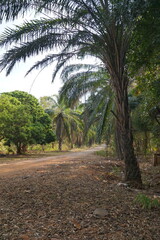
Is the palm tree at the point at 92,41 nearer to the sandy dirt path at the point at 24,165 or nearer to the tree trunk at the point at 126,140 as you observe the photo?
the tree trunk at the point at 126,140

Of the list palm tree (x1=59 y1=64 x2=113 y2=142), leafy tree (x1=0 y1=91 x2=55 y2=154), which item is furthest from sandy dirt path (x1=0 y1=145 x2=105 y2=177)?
leafy tree (x1=0 y1=91 x2=55 y2=154)

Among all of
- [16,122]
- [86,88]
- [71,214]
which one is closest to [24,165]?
[86,88]

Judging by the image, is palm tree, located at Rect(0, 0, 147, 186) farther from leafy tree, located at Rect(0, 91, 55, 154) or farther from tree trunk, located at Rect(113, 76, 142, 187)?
leafy tree, located at Rect(0, 91, 55, 154)

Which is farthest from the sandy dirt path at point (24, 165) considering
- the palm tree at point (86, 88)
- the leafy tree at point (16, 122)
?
the leafy tree at point (16, 122)

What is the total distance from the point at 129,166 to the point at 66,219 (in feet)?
10.8

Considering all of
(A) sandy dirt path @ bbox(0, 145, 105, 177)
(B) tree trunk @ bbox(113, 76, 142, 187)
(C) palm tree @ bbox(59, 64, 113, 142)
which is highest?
(C) palm tree @ bbox(59, 64, 113, 142)

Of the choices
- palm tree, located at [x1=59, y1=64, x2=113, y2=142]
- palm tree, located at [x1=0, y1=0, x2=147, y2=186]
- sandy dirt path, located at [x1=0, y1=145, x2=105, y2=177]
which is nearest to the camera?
palm tree, located at [x1=0, y1=0, x2=147, y2=186]

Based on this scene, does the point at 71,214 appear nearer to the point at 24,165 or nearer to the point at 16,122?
the point at 24,165

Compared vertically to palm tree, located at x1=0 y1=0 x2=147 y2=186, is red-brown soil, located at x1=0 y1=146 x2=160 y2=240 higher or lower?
lower

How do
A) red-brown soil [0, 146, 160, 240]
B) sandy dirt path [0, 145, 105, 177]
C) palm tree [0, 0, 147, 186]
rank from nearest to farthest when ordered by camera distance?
red-brown soil [0, 146, 160, 240]
palm tree [0, 0, 147, 186]
sandy dirt path [0, 145, 105, 177]

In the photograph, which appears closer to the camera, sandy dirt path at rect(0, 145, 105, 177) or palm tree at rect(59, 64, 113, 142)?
sandy dirt path at rect(0, 145, 105, 177)

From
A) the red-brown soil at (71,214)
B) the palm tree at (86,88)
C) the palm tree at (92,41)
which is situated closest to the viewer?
the red-brown soil at (71,214)

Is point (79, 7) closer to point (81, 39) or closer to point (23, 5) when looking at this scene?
point (81, 39)

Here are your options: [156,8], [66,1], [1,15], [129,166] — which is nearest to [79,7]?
[66,1]
